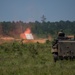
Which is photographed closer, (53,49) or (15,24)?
(53,49)

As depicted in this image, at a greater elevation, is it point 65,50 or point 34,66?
point 65,50

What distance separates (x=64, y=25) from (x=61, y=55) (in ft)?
395

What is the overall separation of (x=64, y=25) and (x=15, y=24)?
35512 mm

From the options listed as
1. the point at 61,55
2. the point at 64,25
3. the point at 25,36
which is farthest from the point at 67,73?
the point at 64,25

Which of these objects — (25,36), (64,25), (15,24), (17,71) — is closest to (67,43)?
(17,71)

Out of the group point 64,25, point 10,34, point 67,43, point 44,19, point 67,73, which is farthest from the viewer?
point 44,19

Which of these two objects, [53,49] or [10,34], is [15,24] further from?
[53,49]

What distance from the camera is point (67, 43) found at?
2009cm

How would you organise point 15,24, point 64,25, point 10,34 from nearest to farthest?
point 10,34 → point 15,24 → point 64,25

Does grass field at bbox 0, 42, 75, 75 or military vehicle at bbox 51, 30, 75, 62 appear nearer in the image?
grass field at bbox 0, 42, 75, 75

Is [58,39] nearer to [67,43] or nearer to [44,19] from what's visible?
[67,43]

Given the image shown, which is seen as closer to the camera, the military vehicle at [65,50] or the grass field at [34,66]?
the grass field at [34,66]

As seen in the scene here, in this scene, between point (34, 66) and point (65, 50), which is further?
point (65, 50)

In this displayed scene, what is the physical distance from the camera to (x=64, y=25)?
459 ft
